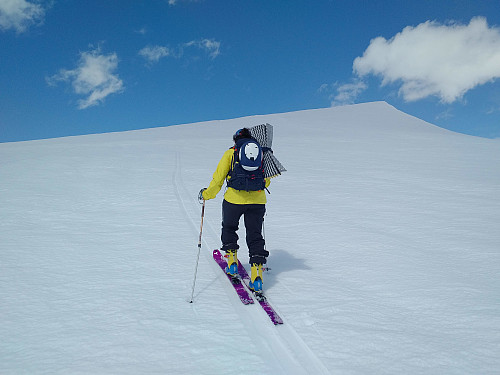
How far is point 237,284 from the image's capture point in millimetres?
3850

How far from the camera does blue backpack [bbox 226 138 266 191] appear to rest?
11.8 ft

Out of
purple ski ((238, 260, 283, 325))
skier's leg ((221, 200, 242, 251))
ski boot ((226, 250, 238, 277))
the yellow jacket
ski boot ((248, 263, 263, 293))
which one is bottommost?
purple ski ((238, 260, 283, 325))

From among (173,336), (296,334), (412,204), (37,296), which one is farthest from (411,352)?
(412,204)

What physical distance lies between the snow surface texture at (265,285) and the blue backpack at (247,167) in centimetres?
125

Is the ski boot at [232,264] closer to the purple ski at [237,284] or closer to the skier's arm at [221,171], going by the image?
the purple ski at [237,284]

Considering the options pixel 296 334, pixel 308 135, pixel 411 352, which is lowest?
pixel 411 352

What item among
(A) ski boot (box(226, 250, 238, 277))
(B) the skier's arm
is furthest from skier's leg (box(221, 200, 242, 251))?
(B) the skier's arm

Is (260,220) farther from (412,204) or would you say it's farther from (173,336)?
(412,204)

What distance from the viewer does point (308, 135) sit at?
24.6 metres

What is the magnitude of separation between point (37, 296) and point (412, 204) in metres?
7.89

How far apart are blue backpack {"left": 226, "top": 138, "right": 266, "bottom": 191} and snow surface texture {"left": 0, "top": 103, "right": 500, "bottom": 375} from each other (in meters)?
1.25

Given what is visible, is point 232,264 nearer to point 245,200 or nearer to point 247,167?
point 245,200

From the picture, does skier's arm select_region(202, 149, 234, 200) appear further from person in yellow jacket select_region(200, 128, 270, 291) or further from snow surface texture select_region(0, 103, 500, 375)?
snow surface texture select_region(0, 103, 500, 375)

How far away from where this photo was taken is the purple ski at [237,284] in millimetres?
3498
